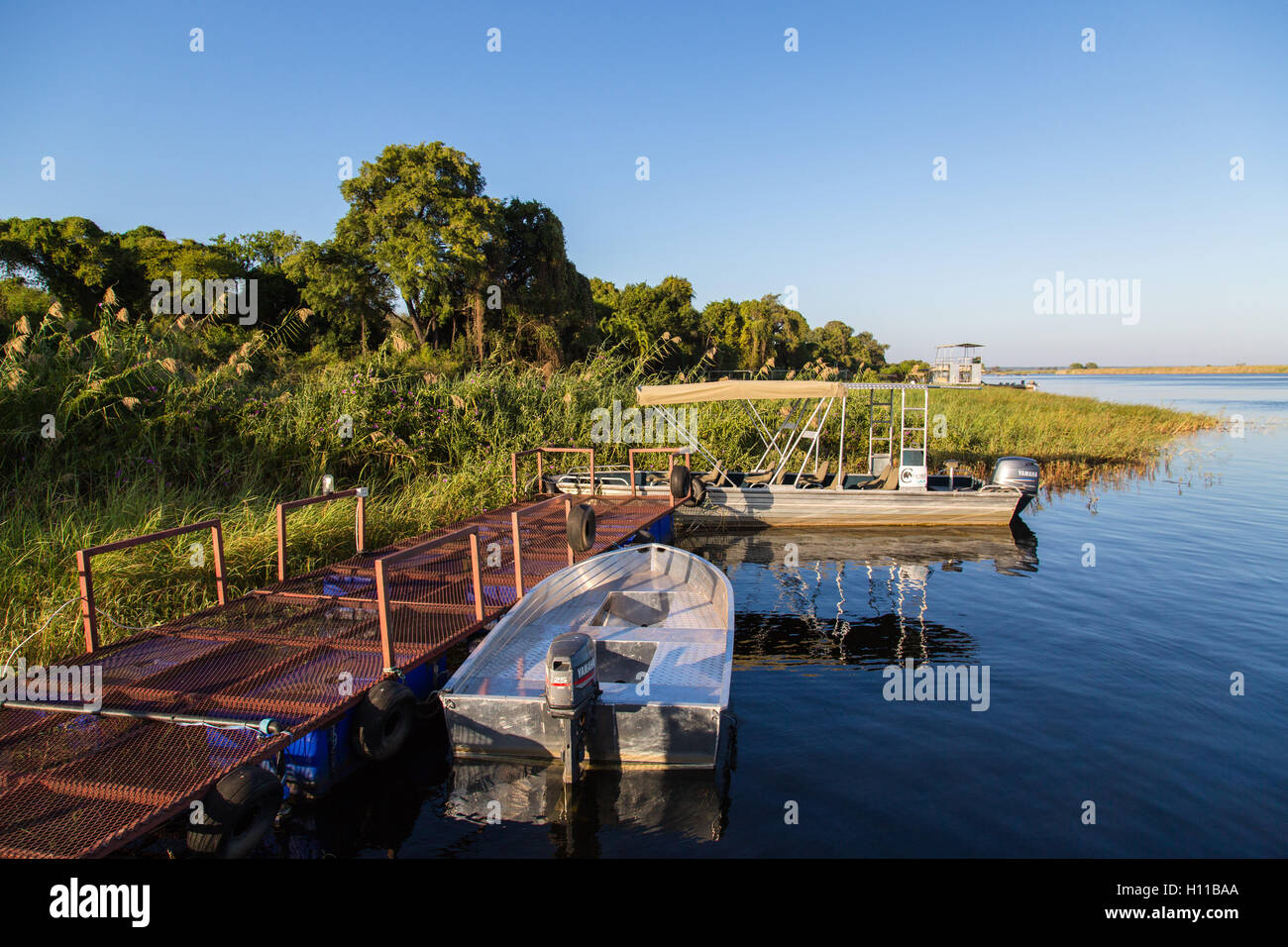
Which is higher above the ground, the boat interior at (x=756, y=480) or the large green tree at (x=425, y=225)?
the large green tree at (x=425, y=225)

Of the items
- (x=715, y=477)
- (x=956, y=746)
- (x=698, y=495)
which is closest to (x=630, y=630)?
(x=956, y=746)

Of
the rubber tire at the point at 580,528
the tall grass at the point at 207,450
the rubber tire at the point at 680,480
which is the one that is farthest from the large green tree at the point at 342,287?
the rubber tire at the point at 580,528

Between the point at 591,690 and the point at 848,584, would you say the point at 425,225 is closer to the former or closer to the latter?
the point at 848,584

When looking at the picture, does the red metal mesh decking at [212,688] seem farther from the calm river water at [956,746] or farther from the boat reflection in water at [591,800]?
the boat reflection in water at [591,800]

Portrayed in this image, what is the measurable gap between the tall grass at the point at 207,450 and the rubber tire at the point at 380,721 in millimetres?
2773

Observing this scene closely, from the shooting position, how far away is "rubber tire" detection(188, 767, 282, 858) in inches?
164

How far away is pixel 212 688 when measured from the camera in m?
5.53

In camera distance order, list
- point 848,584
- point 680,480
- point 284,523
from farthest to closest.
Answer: point 680,480 < point 848,584 < point 284,523

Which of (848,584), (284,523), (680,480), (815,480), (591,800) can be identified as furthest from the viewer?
(815,480)

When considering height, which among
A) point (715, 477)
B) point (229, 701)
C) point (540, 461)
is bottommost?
point (229, 701)

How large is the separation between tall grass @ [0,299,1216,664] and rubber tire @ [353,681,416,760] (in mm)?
2773

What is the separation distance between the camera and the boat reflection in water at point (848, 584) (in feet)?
29.3

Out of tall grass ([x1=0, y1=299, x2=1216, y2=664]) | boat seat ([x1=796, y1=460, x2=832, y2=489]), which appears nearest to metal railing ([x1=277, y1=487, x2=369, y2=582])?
tall grass ([x1=0, y1=299, x2=1216, y2=664])

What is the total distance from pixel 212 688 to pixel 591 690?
2882mm
